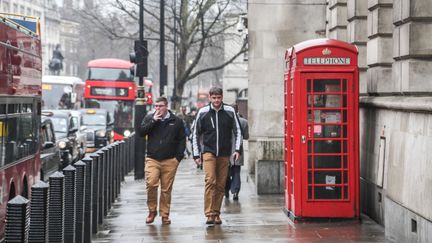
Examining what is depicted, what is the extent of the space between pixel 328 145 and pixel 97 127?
84.8 feet

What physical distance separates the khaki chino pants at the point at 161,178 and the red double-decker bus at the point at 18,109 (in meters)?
1.80

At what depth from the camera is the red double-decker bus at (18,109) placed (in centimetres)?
1146

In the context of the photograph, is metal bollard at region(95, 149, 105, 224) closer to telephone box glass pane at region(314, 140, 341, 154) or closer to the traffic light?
telephone box glass pane at region(314, 140, 341, 154)

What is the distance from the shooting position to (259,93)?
1953cm

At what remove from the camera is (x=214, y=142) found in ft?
41.9

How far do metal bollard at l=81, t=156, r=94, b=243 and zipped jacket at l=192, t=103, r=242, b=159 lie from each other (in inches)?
62.5

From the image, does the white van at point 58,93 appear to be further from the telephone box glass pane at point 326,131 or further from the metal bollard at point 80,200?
the metal bollard at point 80,200

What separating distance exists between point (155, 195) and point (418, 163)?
4.67 m

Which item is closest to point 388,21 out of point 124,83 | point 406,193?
point 406,193

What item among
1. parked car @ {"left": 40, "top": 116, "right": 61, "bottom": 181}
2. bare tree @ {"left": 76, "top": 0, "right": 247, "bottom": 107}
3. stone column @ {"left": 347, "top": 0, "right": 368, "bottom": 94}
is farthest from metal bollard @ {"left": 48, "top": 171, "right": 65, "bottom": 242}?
bare tree @ {"left": 76, "top": 0, "right": 247, "bottom": 107}

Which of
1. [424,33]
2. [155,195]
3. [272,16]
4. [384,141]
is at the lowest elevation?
[155,195]

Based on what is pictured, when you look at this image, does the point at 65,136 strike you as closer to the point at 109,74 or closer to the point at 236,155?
the point at 236,155

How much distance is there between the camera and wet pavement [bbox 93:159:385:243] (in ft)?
38.3

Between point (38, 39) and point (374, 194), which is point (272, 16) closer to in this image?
point (38, 39)
